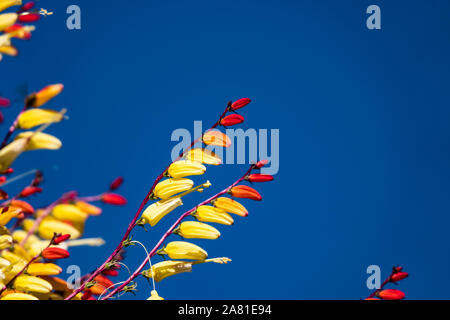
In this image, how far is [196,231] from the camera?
1.29 meters

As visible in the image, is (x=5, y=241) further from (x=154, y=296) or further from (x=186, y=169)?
(x=186, y=169)

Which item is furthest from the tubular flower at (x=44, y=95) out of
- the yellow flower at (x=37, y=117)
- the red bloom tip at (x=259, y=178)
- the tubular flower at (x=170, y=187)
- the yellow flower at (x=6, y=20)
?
the red bloom tip at (x=259, y=178)

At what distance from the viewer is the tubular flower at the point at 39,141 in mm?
942

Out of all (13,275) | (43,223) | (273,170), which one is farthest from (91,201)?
(273,170)

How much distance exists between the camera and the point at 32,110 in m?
0.98

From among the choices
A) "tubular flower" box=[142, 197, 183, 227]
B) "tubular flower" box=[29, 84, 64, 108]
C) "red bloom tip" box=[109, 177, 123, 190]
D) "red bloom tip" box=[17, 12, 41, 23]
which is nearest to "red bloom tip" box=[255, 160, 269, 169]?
"tubular flower" box=[142, 197, 183, 227]

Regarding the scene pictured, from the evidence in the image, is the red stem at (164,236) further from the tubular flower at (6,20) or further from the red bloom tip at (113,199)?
the tubular flower at (6,20)

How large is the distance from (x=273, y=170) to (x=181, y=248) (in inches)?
14.3

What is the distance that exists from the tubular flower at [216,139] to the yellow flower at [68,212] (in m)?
0.38

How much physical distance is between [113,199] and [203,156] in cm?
27
